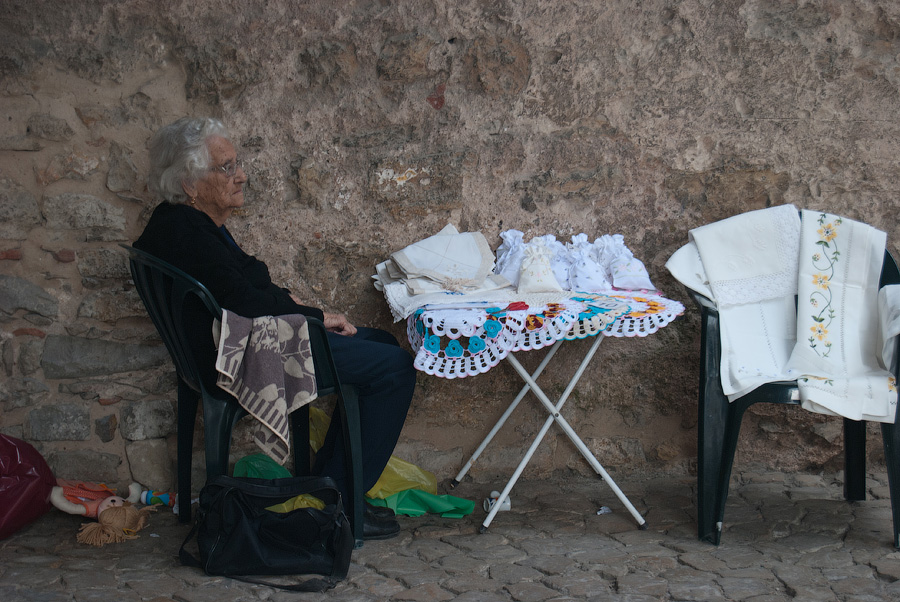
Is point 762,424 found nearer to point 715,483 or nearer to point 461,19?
point 715,483

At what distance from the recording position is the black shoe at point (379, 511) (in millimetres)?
2676

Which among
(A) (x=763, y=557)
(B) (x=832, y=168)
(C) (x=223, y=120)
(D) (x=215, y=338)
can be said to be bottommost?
(A) (x=763, y=557)

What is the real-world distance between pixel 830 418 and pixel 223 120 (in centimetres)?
283

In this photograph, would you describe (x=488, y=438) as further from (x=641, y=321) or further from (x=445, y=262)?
(x=641, y=321)

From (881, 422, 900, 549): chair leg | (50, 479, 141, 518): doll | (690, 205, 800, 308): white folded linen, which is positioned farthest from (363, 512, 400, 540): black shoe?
(881, 422, 900, 549): chair leg

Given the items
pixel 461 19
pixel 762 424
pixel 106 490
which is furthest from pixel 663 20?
pixel 106 490

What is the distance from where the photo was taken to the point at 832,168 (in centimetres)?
312

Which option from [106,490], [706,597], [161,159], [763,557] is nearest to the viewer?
[706,597]

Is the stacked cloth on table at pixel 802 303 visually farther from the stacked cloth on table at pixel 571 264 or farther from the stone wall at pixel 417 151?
the stone wall at pixel 417 151

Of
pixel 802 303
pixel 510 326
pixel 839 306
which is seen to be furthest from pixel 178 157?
pixel 839 306

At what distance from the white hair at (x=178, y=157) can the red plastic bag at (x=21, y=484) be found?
112 cm

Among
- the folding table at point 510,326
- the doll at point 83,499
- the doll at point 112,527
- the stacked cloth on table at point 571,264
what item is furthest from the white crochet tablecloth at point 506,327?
the doll at point 83,499

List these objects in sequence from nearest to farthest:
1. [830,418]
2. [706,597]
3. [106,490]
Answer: [706,597]
[106,490]
[830,418]

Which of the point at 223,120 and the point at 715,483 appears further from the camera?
the point at 223,120
